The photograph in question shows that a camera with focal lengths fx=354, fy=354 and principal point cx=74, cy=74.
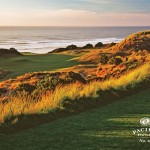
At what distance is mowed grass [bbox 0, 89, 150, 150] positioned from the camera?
6.49 m

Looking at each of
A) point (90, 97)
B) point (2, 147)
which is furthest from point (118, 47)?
point (2, 147)

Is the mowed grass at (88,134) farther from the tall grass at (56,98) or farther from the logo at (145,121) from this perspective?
the tall grass at (56,98)

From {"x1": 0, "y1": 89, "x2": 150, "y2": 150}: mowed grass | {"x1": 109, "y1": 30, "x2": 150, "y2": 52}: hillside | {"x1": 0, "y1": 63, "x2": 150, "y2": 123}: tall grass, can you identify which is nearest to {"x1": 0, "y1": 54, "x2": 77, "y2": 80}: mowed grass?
{"x1": 109, "y1": 30, "x2": 150, "y2": 52}: hillside

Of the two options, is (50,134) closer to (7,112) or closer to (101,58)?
(7,112)

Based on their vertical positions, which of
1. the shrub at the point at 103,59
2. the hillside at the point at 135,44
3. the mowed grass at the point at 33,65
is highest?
the hillside at the point at 135,44

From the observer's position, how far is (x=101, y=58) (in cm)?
2998

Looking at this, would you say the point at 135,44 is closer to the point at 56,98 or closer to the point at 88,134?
the point at 56,98

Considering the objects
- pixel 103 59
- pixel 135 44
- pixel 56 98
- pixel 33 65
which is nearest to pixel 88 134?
pixel 56 98

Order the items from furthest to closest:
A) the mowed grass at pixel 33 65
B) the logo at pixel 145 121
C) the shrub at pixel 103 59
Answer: the shrub at pixel 103 59, the mowed grass at pixel 33 65, the logo at pixel 145 121

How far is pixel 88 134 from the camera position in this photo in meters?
7.17

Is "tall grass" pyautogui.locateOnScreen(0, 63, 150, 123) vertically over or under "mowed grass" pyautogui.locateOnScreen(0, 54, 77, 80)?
over

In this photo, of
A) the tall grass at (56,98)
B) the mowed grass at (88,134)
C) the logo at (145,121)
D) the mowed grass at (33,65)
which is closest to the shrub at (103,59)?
the mowed grass at (33,65)

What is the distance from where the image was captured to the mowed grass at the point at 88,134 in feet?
21.3

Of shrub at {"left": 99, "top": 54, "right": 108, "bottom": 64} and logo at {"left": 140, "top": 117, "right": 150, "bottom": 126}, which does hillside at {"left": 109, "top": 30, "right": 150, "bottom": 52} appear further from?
logo at {"left": 140, "top": 117, "right": 150, "bottom": 126}
